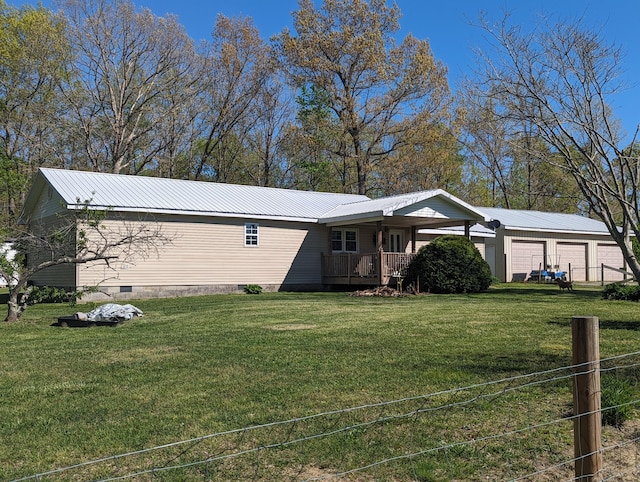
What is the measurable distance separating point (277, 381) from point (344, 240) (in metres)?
18.9

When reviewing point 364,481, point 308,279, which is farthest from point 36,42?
point 364,481

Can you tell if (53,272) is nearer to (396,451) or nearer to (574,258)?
(396,451)

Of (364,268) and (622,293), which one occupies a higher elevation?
(364,268)

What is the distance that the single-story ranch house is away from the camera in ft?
65.8

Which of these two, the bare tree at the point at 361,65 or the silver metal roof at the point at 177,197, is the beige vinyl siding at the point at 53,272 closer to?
the silver metal roof at the point at 177,197

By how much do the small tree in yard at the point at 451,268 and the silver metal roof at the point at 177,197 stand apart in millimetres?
5223

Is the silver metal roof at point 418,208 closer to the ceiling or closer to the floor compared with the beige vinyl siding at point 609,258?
closer to the ceiling

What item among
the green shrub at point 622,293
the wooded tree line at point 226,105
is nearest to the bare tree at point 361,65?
the wooded tree line at point 226,105

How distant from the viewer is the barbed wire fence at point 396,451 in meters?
4.09

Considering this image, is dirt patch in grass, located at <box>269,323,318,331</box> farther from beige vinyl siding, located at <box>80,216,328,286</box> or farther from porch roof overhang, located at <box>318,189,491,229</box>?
porch roof overhang, located at <box>318,189,491,229</box>

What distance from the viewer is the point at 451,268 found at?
2042 cm

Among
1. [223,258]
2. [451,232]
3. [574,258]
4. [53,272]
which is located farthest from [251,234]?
[574,258]

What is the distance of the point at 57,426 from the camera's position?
514cm

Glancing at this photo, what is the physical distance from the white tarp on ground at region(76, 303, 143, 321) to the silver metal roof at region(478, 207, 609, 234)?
69.7ft
